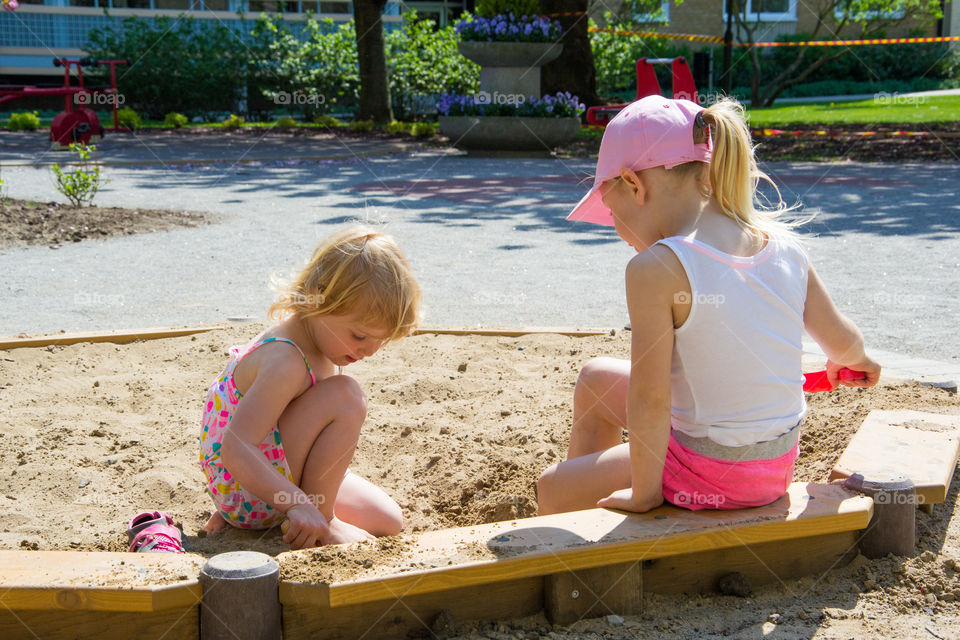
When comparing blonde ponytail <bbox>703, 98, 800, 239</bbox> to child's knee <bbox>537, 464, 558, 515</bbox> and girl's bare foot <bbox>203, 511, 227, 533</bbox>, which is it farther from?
girl's bare foot <bbox>203, 511, 227, 533</bbox>

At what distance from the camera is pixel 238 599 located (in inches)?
76.5

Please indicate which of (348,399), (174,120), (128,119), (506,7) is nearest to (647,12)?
(506,7)

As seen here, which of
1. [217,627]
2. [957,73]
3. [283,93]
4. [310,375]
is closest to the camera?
[217,627]

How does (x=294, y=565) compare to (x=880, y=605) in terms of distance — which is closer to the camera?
(x=294, y=565)

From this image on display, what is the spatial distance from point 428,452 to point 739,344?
1518 mm

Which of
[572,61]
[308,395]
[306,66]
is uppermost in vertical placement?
[306,66]

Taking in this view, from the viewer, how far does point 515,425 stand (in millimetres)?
3623

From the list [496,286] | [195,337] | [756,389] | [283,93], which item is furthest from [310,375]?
[283,93]

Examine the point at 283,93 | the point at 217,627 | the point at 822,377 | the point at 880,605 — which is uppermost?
the point at 283,93

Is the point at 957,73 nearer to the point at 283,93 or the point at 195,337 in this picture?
the point at 283,93

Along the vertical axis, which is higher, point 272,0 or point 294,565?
point 272,0

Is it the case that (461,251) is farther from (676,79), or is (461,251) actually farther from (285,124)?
(285,124)

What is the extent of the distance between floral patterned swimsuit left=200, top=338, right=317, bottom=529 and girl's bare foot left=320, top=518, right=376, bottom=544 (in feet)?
0.58

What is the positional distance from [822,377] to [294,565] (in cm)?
167
